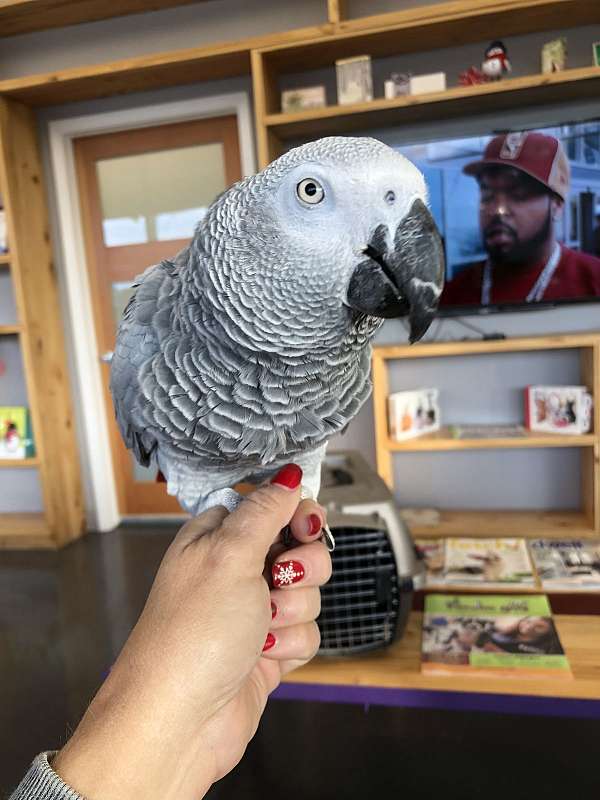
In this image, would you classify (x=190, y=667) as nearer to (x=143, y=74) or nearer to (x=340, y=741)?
(x=340, y=741)

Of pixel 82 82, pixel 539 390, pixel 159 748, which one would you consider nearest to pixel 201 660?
pixel 159 748

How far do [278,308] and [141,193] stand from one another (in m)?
2.35

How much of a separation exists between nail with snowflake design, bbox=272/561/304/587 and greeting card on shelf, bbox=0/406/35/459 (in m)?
2.22

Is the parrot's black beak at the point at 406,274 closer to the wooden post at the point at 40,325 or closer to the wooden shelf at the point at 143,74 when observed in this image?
the wooden shelf at the point at 143,74

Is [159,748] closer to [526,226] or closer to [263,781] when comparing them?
[263,781]

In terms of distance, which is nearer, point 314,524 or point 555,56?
point 314,524

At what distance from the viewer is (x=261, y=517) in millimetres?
652

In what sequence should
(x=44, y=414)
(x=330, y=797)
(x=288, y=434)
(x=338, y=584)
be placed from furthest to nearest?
(x=44, y=414), (x=338, y=584), (x=330, y=797), (x=288, y=434)

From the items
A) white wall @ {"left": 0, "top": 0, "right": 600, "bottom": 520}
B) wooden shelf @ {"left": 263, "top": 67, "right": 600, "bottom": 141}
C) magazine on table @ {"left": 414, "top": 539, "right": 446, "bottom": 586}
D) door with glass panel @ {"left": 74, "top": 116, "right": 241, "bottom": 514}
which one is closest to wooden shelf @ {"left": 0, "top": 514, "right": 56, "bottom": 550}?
door with glass panel @ {"left": 74, "top": 116, "right": 241, "bottom": 514}

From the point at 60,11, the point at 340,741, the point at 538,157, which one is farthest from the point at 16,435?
the point at 538,157

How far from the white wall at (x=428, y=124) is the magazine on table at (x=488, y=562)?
1.57 ft

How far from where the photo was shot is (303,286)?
1.73ft

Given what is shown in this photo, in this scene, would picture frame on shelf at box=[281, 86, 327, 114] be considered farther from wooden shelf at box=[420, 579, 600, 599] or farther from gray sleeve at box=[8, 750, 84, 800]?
gray sleeve at box=[8, 750, 84, 800]

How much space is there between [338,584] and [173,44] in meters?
2.28
